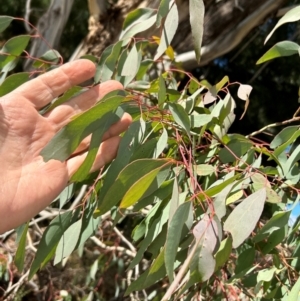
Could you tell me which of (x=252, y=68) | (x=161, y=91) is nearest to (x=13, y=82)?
(x=161, y=91)

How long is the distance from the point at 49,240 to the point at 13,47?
0.37 metres

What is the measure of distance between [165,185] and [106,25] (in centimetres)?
163

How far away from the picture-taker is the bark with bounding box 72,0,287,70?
2.27 m

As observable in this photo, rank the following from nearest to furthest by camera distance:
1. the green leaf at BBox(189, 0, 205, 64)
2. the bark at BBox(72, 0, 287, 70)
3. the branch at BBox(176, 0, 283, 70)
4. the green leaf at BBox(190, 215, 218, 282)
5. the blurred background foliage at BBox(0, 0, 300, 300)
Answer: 1. the green leaf at BBox(190, 215, 218, 282)
2. the green leaf at BBox(189, 0, 205, 64)
3. the bark at BBox(72, 0, 287, 70)
4. the branch at BBox(176, 0, 283, 70)
5. the blurred background foliage at BBox(0, 0, 300, 300)

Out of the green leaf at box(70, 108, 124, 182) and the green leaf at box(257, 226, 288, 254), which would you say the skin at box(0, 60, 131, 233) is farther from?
the green leaf at box(257, 226, 288, 254)

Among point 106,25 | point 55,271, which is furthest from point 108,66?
point 106,25

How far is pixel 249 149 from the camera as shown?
84 centimetres

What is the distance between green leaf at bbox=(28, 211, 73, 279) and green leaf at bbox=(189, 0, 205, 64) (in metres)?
0.36

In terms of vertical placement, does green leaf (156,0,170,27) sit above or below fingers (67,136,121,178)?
above

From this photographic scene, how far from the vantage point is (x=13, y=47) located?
983mm

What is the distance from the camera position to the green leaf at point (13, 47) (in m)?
0.98

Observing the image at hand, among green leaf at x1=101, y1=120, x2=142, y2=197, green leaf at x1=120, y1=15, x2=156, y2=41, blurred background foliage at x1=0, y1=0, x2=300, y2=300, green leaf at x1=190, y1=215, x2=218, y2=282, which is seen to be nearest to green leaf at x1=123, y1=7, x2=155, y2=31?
green leaf at x1=120, y1=15, x2=156, y2=41

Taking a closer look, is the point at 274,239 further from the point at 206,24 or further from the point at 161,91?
the point at 206,24

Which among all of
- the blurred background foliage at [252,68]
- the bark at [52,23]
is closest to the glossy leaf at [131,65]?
the bark at [52,23]
